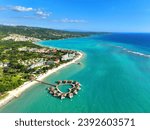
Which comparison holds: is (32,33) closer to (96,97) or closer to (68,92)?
(68,92)

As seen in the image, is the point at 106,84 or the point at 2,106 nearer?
the point at 2,106

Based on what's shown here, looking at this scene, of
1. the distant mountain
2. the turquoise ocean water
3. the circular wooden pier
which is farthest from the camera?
the distant mountain

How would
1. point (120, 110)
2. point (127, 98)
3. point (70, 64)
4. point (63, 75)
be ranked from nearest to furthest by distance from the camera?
point (120, 110) < point (127, 98) < point (63, 75) < point (70, 64)

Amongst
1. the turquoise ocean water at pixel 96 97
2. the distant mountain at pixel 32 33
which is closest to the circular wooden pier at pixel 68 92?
the turquoise ocean water at pixel 96 97

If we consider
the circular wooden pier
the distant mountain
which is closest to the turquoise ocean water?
the circular wooden pier

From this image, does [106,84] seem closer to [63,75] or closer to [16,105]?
[63,75]

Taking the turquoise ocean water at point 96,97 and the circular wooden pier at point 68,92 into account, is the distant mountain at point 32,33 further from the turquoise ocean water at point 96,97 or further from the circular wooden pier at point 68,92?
the turquoise ocean water at point 96,97

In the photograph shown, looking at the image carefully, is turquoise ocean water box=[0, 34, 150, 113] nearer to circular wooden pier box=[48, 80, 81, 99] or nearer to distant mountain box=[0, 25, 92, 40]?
circular wooden pier box=[48, 80, 81, 99]

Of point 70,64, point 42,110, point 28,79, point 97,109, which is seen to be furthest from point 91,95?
point 70,64

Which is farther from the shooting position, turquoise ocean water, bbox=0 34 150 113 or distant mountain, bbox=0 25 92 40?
distant mountain, bbox=0 25 92 40
